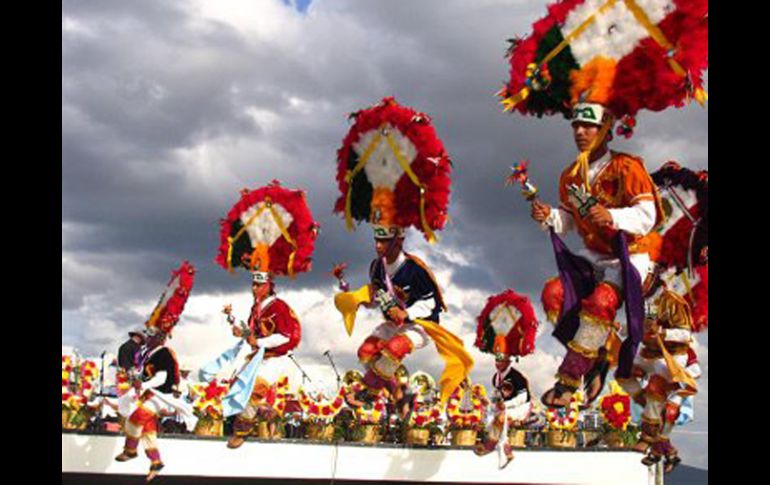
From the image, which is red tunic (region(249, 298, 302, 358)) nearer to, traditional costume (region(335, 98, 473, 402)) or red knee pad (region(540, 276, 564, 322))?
traditional costume (region(335, 98, 473, 402))

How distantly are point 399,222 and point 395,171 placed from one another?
1.61ft

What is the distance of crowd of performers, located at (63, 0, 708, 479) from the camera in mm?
6504

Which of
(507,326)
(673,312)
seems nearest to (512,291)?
(507,326)

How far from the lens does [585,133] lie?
21.9 ft

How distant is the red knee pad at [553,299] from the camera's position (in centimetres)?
705

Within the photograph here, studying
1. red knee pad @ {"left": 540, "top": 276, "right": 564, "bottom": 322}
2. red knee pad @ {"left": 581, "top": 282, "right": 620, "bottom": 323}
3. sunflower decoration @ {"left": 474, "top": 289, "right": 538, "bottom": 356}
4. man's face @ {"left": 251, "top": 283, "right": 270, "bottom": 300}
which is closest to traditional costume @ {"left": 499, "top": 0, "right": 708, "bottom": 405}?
red knee pad @ {"left": 581, "top": 282, "right": 620, "bottom": 323}

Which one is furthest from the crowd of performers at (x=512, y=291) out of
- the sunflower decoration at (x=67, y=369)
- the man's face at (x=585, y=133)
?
the sunflower decoration at (x=67, y=369)

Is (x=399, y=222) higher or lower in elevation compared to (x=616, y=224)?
higher

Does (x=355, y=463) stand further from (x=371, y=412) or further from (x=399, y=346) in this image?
(x=399, y=346)

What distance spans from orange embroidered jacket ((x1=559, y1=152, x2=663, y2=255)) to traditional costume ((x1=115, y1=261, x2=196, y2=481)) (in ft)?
15.0

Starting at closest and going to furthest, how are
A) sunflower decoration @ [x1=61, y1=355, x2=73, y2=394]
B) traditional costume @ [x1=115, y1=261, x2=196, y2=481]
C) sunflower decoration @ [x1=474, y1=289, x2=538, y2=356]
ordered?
traditional costume @ [x1=115, y1=261, x2=196, y2=481] < sunflower decoration @ [x1=61, y1=355, x2=73, y2=394] < sunflower decoration @ [x1=474, y1=289, x2=538, y2=356]

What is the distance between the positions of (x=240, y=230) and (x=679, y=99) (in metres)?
5.28
